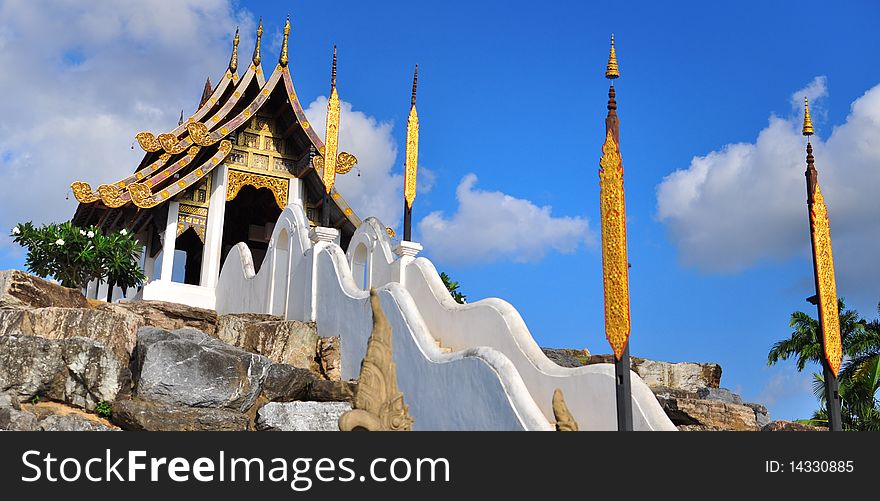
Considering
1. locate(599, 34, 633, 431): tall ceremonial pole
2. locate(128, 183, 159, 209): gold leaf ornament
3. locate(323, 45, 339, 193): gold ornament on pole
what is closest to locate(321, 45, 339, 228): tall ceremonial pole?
locate(323, 45, 339, 193): gold ornament on pole

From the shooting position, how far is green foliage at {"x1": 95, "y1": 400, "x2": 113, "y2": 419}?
11.0m

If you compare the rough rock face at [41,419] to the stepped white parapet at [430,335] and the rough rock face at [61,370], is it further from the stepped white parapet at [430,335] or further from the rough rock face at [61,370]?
the stepped white parapet at [430,335]

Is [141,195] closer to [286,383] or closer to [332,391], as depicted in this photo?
[286,383]

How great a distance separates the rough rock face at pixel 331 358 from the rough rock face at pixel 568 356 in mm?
3812

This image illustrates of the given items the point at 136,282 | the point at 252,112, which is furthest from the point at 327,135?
the point at 136,282

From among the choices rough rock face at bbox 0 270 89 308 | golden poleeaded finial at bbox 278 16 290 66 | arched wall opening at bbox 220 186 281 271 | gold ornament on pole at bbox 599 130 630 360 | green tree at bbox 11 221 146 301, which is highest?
golden poleeaded finial at bbox 278 16 290 66

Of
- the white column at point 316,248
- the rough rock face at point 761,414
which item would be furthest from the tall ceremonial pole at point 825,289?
the white column at point 316,248

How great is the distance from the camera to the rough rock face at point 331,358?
44.3 feet

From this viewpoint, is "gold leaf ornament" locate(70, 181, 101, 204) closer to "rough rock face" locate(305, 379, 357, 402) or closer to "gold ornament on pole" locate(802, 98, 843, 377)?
"rough rock face" locate(305, 379, 357, 402)

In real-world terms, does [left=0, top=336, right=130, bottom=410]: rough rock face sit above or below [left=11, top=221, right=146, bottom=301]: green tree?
below

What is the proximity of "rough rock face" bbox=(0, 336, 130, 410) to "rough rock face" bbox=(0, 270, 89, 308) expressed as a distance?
2889mm

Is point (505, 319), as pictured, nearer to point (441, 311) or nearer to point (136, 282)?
point (441, 311)

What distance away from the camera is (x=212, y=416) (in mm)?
10789
